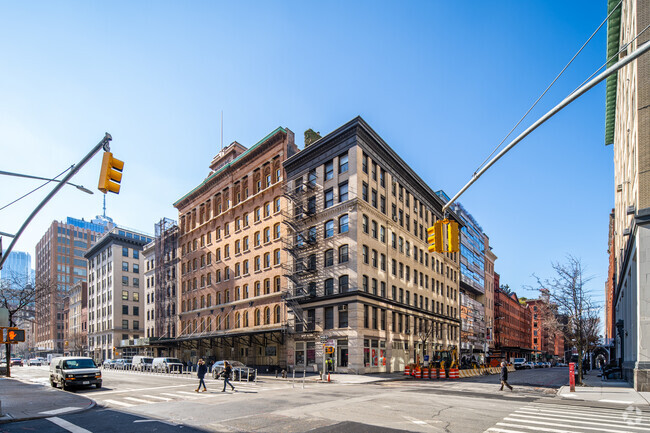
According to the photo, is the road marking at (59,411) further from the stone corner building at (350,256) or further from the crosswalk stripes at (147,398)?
the stone corner building at (350,256)

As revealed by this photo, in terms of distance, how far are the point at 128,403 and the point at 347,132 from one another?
3092 centimetres

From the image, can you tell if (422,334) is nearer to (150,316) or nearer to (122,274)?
(150,316)

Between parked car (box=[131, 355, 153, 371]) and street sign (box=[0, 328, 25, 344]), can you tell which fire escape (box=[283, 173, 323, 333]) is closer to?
parked car (box=[131, 355, 153, 371])

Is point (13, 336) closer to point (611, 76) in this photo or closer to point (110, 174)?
point (110, 174)

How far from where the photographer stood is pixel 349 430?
11.9 meters

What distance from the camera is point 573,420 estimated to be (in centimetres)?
1352

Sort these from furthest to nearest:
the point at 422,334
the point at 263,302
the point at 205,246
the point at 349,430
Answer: the point at 205,246, the point at 422,334, the point at 263,302, the point at 349,430

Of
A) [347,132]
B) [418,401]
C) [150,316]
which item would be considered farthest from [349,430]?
[150,316]

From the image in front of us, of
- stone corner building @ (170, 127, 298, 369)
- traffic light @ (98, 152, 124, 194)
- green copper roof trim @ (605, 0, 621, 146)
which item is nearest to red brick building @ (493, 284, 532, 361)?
green copper roof trim @ (605, 0, 621, 146)

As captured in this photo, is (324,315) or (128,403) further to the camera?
(324,315)

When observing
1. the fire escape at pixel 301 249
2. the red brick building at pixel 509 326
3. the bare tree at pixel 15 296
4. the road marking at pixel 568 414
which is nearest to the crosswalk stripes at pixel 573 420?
the road marking at pixel 568 414

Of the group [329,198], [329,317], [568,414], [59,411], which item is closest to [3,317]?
[59,411]

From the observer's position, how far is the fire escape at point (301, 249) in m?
44.4

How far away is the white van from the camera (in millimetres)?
25161
